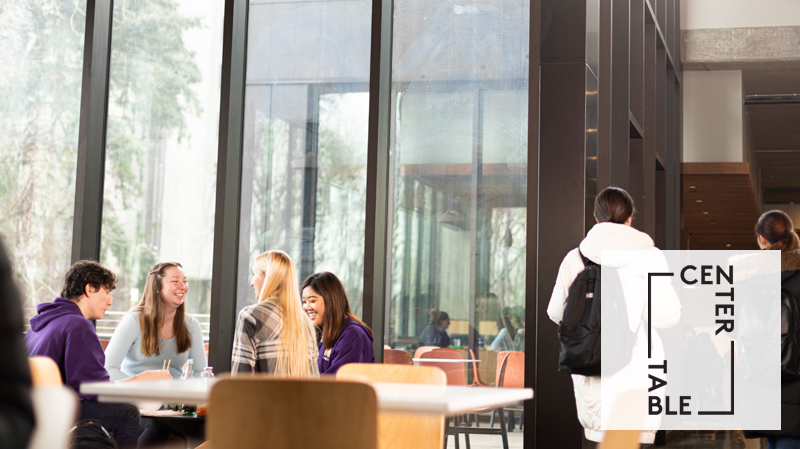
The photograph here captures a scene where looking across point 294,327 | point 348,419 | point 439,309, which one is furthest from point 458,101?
point 348,419

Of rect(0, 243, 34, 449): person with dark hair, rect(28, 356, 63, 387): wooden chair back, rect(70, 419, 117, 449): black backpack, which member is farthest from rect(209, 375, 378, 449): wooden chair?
rect(70, 419, 117, 449): black backpack

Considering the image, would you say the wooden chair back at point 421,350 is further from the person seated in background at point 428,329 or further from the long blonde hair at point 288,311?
the long blonde hair at point 288,311

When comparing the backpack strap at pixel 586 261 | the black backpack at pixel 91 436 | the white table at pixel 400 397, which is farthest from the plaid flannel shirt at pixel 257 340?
the backpack strap at pixel 586 261

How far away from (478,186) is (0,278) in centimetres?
417

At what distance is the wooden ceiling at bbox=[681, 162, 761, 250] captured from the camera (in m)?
9.80

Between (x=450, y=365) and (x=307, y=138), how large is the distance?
5.56 ft

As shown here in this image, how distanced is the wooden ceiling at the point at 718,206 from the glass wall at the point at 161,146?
6652mm

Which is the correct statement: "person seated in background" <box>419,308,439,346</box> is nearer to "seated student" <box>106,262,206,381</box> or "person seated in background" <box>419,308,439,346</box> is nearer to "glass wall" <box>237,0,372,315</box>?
"glass wall" <box>237,0,372,315</box>

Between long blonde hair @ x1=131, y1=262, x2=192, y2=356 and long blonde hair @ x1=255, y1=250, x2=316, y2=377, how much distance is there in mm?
931

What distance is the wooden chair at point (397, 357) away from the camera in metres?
4.86

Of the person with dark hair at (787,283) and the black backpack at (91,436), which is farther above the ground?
the person with dark hair at (787,283)

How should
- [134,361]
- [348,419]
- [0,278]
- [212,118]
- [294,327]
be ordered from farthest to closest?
[212,118] → [134,361] → [294,327] → [348,419] → [0,278]

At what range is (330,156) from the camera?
498 centimetres

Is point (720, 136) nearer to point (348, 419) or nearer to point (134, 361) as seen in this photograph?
point (134, 361)
